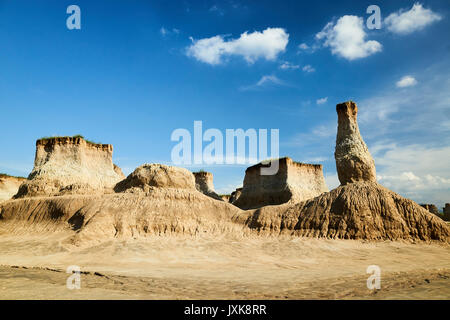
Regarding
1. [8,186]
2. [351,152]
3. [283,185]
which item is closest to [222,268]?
[351,152]

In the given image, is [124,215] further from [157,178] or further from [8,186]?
[8,186]

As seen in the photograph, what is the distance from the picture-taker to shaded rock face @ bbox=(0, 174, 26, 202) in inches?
1518

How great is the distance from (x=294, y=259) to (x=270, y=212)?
5.97m

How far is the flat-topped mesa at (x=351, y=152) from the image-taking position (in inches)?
778

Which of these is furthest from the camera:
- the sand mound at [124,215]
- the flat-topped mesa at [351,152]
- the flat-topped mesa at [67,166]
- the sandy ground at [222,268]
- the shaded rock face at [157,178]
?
the flat-topped mesa at [67,166]

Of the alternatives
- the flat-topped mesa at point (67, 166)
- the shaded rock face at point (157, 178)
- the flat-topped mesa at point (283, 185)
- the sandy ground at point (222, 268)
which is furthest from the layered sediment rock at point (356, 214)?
the flat-topped mesa at point (67, 166)

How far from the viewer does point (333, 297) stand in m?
5.73

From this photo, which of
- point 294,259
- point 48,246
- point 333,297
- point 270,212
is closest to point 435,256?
point 294,259

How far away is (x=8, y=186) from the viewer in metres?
39.9

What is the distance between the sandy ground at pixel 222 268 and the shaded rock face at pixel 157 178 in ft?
15.5

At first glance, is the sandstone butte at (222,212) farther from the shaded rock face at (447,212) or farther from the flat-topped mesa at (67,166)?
the shaded rock face at (447,212)

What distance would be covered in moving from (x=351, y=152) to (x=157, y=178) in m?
13.3

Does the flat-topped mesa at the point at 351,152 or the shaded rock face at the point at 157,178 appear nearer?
the flat-topped mesa at the point at 351,152
